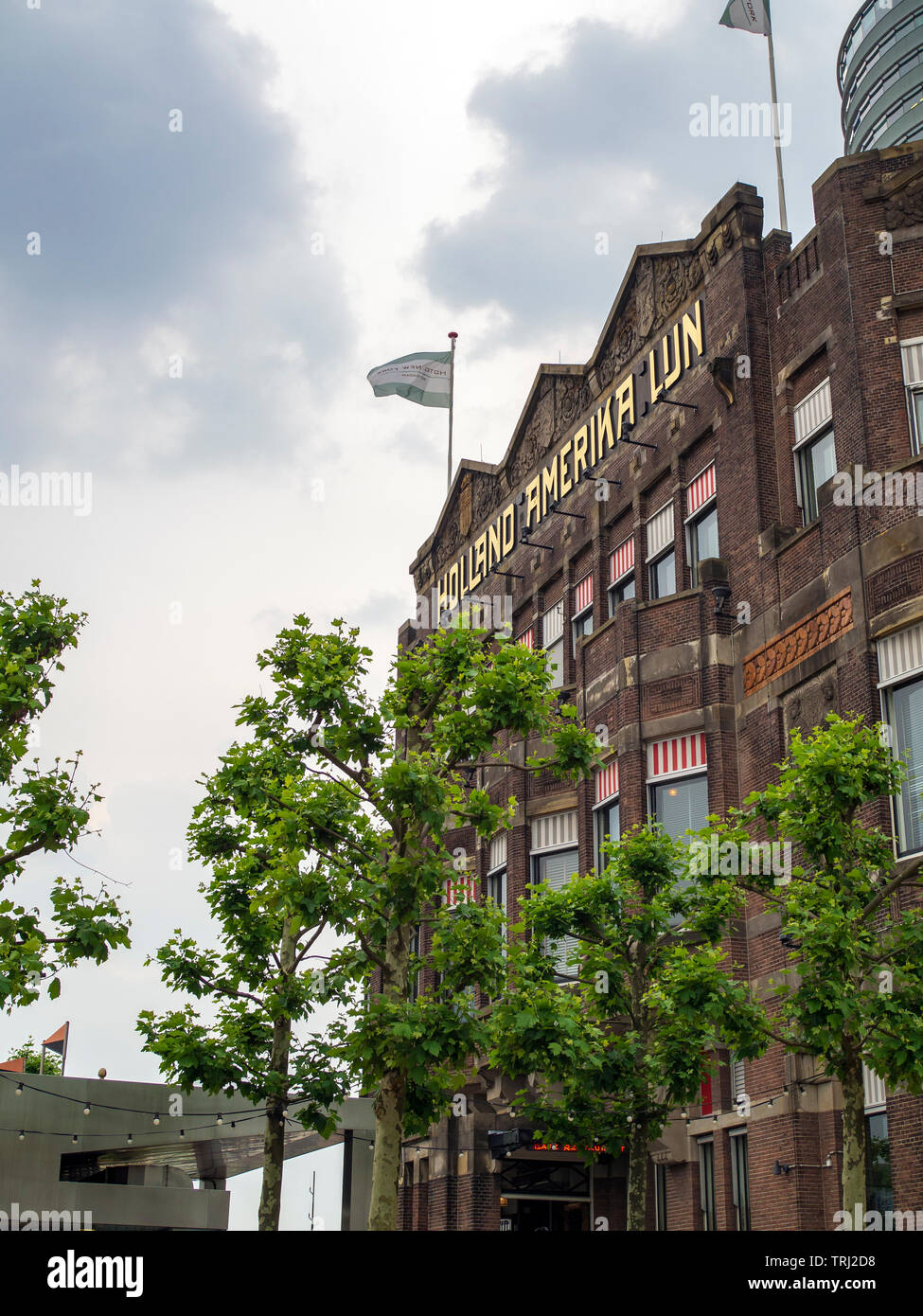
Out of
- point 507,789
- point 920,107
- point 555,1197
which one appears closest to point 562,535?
point 507,789

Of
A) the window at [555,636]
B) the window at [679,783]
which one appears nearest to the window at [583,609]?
the window at [555,636]

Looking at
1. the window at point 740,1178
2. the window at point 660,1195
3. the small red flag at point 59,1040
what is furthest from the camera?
the small red flag at point 59,1040

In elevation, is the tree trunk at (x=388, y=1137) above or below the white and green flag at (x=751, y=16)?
below

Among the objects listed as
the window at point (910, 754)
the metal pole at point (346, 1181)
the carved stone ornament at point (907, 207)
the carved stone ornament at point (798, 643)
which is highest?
the carved stone ornament at point (907, 207)

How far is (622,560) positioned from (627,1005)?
1356 centimetres

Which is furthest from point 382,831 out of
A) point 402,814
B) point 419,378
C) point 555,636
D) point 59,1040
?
point 59,1040

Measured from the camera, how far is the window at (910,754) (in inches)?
763

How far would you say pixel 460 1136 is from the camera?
2920 centimetres

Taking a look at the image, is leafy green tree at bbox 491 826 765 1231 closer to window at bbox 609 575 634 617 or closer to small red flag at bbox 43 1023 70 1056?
window at bbox 609 575 634 617

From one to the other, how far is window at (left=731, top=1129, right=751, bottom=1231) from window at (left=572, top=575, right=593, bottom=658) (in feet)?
40.3

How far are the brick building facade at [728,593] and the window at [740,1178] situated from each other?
0.06m

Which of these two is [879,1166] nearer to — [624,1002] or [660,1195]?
[624,1002]

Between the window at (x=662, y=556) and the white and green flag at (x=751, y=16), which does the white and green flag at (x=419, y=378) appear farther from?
the white and green flag at (x=751, y=16)

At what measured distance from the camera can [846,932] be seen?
14.5 metres
